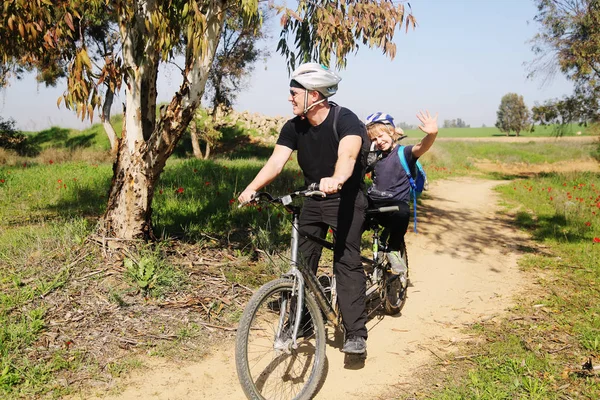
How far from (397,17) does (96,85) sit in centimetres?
367

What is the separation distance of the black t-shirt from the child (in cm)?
105

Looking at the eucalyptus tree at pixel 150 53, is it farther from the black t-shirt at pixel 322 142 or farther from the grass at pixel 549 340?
the grass at pixel 549 340

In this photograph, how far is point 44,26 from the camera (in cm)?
424

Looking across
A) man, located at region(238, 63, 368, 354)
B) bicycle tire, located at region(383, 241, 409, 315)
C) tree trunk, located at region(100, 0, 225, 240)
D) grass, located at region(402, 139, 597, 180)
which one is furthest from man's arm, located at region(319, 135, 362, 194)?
grass, located at region(402, 139, 597, 180)

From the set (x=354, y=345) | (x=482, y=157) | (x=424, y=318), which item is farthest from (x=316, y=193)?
(x=482, y=157)

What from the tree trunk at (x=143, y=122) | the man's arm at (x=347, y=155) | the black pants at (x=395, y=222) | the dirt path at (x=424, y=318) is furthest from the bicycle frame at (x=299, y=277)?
the tree trunk at (x=143, y=122)

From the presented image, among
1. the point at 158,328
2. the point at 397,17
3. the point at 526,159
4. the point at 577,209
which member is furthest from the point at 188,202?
the point at 526,159

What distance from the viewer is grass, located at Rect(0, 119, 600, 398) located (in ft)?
12.9

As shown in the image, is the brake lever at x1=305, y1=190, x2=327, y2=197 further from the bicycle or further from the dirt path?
the dirt path

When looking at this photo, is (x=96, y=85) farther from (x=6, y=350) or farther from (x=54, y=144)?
(x=54, y=144)

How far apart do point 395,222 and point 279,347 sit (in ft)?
6.37

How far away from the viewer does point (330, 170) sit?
150 inches

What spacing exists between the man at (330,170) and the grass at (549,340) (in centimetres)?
97

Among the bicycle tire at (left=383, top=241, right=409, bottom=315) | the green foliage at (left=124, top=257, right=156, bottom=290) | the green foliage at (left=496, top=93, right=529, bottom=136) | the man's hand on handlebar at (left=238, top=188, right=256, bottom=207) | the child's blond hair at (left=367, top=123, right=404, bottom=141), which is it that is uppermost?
the green foliage at (left=496, top=93, right=529, bottom=136)
